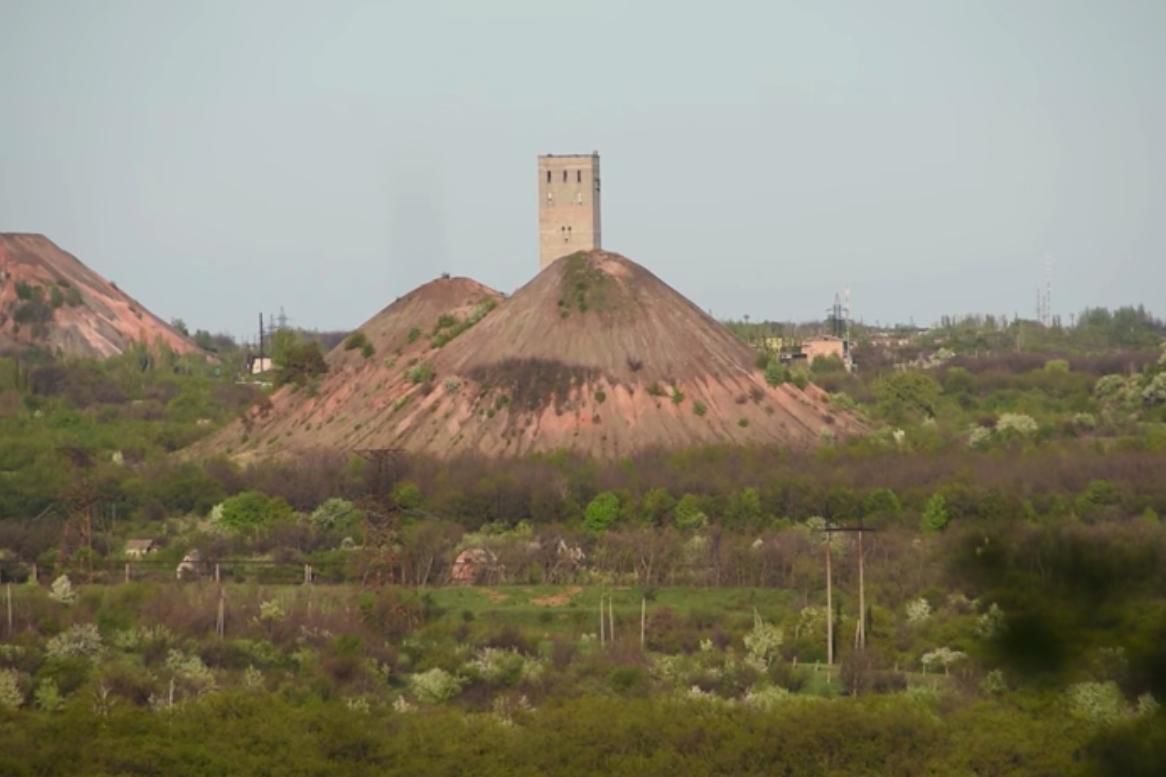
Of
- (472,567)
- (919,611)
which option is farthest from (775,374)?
(919,611)

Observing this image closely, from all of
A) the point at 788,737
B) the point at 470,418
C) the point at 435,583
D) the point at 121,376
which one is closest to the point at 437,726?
the point at 788,737

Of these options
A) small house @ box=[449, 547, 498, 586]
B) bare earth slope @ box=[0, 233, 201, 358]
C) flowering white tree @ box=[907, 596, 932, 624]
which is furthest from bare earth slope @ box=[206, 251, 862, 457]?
bare earth slope @ box=[0, 233, 201, 358]

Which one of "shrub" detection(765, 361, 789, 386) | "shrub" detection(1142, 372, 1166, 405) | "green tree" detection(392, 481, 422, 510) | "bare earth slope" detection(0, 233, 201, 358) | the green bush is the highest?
"bare earth slope" detection(0, 233, 201, 358)

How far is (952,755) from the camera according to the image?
38.6 meters

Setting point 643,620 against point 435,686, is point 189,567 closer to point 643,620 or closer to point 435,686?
point 643,620

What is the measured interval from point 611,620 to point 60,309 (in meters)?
104

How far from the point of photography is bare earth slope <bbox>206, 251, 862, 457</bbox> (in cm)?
8738

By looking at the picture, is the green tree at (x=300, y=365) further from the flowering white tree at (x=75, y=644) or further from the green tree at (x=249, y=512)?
the flowering white tree at (x=75, y=644)

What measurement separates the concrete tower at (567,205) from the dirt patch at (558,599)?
44793 mm

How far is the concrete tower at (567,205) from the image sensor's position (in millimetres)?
104562

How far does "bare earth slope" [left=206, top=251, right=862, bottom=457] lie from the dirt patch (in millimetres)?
24348

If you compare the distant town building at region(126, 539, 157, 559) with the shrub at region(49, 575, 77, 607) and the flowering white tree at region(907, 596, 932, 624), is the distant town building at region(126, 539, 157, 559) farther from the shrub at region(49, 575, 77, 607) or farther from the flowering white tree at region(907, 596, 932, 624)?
the flowering white tree at region(907, 596, 932, 624)

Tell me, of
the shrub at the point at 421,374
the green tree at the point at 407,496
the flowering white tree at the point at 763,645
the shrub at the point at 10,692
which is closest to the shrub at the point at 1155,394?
the shrub at the point at 421,374

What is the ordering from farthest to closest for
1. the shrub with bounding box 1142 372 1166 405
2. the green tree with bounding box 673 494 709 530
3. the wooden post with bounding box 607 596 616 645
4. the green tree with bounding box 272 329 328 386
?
the shrub with bounding box 1142 372 1166 405 → the green tree with bounding box 272 329 328 386 → the green tree with bounding box 673 494 709 530 → the wooden post with bounding box 607 596 616 645
